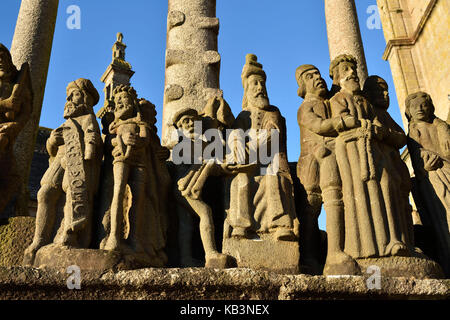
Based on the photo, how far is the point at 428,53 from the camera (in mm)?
16328

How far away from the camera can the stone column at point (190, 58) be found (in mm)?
6070

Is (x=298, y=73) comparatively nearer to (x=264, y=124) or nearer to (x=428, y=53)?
(x=264, y=124)

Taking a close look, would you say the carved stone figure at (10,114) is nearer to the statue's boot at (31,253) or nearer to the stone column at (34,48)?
the statue's boot at (31,253)

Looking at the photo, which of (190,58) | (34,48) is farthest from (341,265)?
(34,48)

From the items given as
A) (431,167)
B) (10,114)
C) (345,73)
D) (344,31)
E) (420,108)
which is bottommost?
(431,167)

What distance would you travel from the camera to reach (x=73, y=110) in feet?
15.4

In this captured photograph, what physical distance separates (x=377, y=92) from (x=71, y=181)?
3497mm

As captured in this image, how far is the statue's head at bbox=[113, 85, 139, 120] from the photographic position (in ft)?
15.3

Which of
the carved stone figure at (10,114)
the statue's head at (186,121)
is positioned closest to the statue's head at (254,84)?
the statue's head at (186,121)

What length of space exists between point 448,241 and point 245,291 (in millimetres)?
2378

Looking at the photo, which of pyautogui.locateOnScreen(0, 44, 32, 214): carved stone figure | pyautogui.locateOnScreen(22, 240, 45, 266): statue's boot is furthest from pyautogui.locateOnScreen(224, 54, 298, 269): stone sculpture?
pyautogui.locateOnScreen(0, 44, 32, 214): carved stone figure

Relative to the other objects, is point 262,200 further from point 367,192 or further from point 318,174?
point 367,192

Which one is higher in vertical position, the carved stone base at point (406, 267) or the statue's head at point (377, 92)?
the statue's head at point (377, 92)
